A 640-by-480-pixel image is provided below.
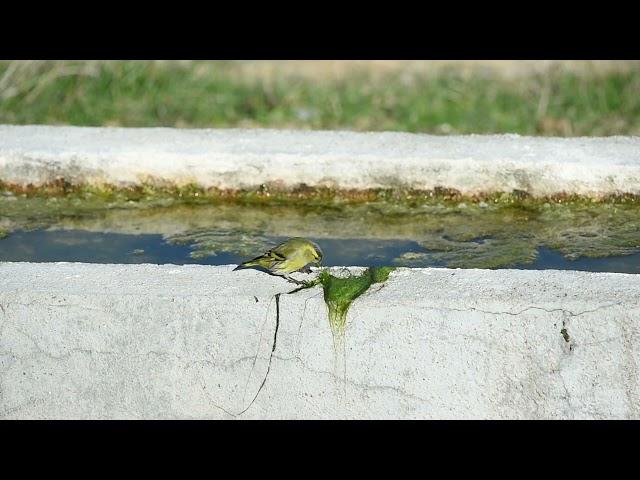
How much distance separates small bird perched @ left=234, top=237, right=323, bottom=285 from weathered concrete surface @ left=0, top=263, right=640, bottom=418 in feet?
0.22

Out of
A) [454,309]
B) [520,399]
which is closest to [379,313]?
[454,309]

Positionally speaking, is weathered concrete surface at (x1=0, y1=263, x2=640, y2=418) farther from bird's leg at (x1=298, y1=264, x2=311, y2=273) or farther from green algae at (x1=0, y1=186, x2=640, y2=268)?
green algae at (x1=0, y1=186, x2=640, y2=268)

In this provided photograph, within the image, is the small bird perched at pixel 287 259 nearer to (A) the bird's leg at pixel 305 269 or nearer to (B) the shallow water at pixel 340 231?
(A) the bird's leg at pixel 305 269

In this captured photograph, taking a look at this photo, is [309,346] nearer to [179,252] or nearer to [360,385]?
[360,385]

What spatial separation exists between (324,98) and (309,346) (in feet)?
13.5

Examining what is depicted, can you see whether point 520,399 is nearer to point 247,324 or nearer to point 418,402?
point 418,402

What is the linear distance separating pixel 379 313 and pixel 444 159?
171cm

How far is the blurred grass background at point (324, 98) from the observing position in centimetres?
706

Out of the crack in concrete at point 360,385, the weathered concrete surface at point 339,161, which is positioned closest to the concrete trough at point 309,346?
the crack in concrete at point 360,385

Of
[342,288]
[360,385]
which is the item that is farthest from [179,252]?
[360,385]

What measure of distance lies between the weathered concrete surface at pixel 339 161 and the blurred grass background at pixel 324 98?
1.51 m

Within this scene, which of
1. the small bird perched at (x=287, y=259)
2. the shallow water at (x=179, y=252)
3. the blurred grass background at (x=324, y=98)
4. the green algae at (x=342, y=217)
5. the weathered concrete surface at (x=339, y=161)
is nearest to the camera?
the small bird perched at (x=287, y=259)

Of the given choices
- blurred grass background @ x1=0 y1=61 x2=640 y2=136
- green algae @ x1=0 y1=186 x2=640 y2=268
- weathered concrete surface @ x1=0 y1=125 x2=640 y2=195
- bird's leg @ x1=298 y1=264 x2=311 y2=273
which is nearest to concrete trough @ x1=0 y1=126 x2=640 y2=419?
bird's leg @ x1=298 y1=264 x2=311 y2=273

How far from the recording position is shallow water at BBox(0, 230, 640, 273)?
185 inches
